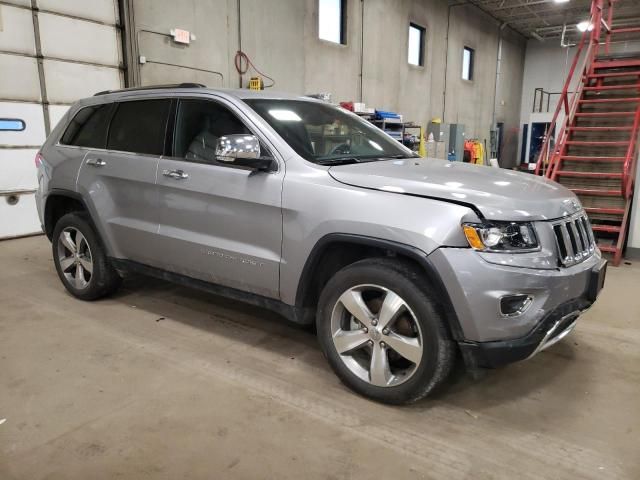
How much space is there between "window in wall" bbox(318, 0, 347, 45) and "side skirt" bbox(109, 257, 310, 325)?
353 inches

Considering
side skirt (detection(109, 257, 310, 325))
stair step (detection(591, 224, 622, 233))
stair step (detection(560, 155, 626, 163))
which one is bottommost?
stair step (detection(591, 224, 622, 233))

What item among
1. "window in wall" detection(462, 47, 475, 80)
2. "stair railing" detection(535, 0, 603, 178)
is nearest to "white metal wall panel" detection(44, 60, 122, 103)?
"stair railing" detection(535, 0, 603, 178)

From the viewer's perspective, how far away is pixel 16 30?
6625mm

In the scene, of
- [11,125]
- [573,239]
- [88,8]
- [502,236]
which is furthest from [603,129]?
[11,125]

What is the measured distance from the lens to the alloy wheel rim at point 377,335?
2449mm

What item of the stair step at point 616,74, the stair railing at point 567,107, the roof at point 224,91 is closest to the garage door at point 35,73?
the roof at point 224,91

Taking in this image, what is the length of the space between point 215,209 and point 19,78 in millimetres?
5400

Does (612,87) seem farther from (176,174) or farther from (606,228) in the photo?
(176,174)

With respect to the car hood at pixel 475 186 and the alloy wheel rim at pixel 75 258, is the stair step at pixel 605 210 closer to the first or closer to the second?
the car hood at pixel 475 186

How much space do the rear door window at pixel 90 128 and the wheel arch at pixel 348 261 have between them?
2.13 metres

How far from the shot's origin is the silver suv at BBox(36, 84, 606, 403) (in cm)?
227

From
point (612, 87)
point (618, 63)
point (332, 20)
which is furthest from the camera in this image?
point (332, 20)

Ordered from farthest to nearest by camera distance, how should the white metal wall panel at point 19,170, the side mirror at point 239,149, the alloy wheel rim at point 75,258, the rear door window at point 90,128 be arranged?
the white metal wall panel at point 19,170 < the alloy wheel rim at point 75,258 < the rear door window at point 90,128 < the side mirror at point 239,149

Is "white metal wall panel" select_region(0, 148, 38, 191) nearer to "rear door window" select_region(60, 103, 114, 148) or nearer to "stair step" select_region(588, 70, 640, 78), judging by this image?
"rear door window" select_region(60, 103, 114, 148)
